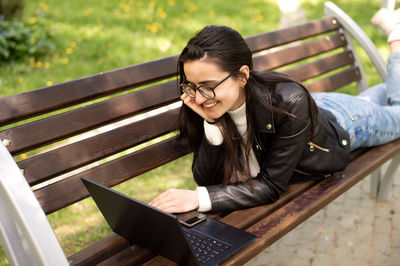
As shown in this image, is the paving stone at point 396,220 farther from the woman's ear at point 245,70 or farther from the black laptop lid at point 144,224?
the black laptop lid at point 144,224

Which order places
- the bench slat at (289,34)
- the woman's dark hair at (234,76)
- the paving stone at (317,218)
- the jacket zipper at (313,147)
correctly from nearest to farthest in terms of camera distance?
the woman's dark hair at (234,76)
the jacket zipper at (313,147)
the bench slat at (289,34)
the paving stone at (317,218)

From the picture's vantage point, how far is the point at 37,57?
6.66 meters

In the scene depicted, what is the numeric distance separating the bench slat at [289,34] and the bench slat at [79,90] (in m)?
0.73

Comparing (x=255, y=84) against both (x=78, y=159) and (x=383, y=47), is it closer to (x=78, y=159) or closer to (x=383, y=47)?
(x=78, y=159)

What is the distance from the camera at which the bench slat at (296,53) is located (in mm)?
3408

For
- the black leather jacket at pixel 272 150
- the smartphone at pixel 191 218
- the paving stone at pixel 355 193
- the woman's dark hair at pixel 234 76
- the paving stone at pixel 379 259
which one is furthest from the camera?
the paving stone at pixel 355 193

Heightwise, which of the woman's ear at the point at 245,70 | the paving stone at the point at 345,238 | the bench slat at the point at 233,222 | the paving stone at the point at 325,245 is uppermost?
the woman's ear at the point at 245,70

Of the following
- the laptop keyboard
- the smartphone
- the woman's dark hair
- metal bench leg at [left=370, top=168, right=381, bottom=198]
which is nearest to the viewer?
the laptop keyboard

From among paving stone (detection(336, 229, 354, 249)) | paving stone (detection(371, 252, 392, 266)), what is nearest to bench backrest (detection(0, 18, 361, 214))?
paving stone (detection(336, 229, 354, 249))

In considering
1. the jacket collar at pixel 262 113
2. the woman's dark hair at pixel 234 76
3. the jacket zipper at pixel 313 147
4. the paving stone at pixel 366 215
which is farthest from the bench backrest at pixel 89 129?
the paving stone at pixel 366 215

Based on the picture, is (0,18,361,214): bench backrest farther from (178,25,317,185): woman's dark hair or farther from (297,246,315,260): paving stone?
(297,246,315,260): paving stone

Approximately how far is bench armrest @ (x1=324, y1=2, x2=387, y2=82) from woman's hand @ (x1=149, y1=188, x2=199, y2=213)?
219cm

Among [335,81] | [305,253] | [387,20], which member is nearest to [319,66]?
[335,81]

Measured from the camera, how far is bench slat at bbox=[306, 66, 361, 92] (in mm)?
3711
